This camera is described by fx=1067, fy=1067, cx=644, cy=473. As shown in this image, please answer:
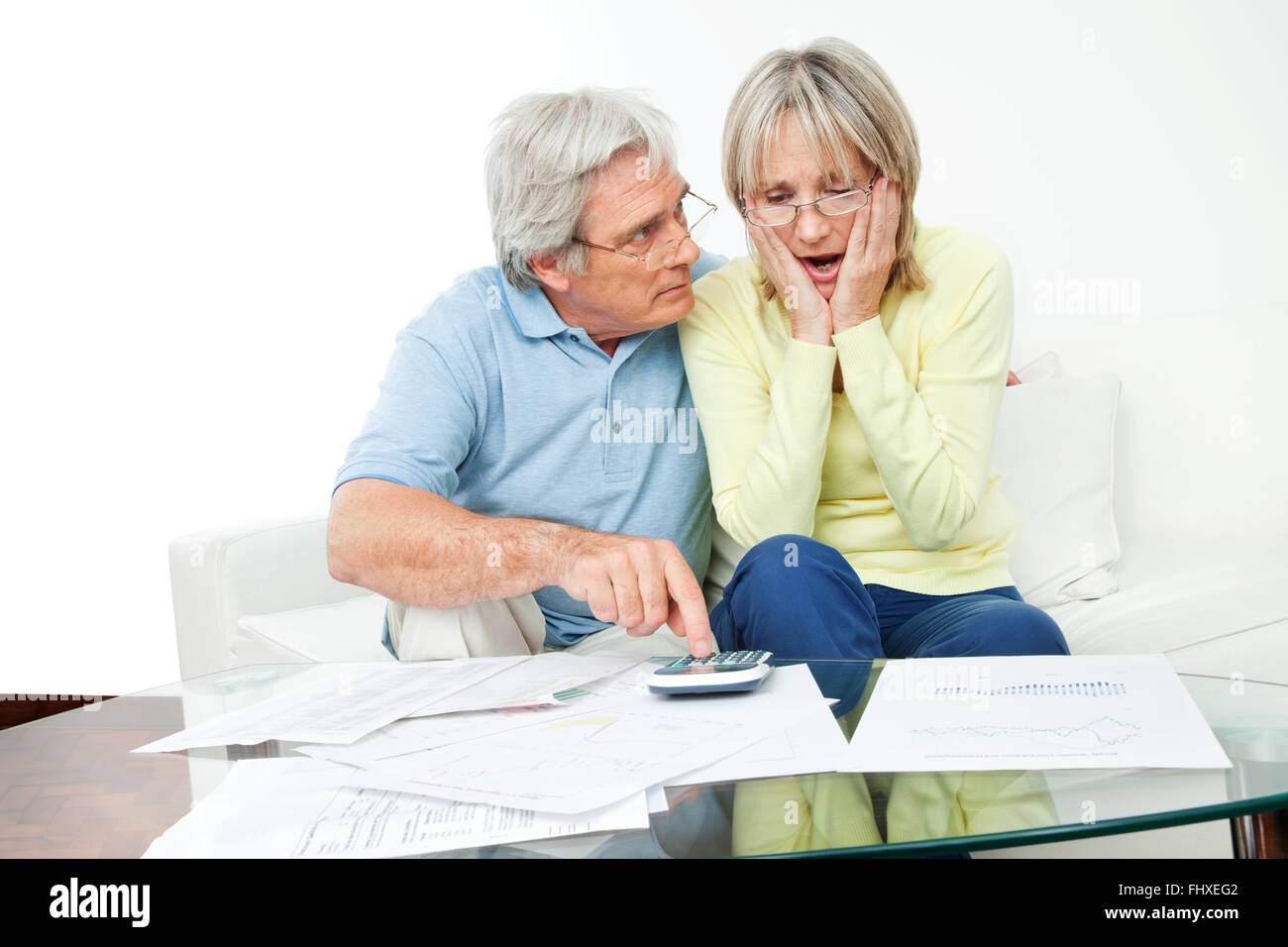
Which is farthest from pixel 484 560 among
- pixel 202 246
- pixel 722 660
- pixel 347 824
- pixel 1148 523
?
pixel 202 246

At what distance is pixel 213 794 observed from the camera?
73 centimetres

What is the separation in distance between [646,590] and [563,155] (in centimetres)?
67

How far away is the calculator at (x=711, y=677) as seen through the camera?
2.91 feet

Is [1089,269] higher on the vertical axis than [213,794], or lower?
higher

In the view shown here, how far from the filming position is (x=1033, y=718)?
2.54 feet

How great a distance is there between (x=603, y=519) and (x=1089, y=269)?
130 centimetres

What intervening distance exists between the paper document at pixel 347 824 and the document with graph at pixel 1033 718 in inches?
8.5

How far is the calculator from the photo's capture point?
2.91 ft

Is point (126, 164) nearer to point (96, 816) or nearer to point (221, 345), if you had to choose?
point (221, 345)

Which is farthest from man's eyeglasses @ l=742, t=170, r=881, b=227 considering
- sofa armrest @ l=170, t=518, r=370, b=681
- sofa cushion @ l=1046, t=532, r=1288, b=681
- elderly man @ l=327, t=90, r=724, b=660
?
sofa armrest @ l=170, t=518, r=370, b=681

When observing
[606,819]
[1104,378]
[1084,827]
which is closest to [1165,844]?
[1084,827]

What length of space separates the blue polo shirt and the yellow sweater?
0.26ft

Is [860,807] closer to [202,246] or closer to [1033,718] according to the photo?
[1033,718]

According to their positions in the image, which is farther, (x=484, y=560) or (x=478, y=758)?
(x=484, y=560)
